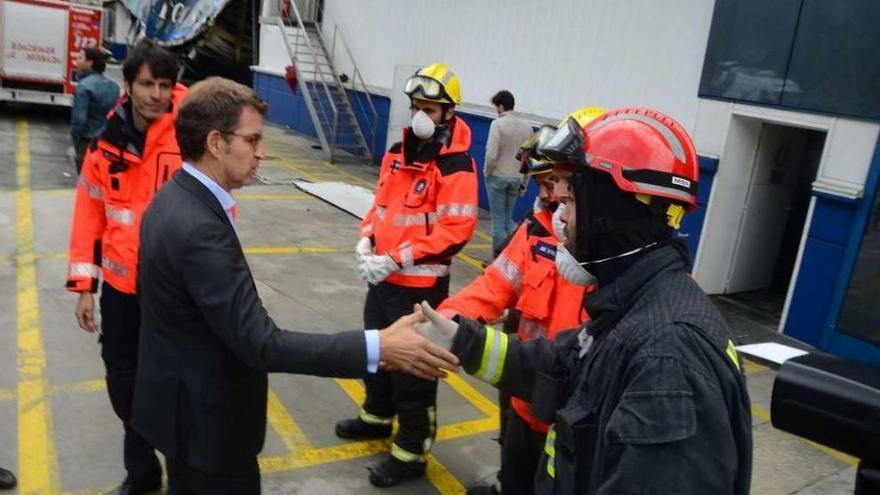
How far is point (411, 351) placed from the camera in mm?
2307

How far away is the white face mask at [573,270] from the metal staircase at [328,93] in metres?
13.5

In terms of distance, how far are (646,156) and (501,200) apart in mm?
7093

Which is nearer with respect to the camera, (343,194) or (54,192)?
(54,192)

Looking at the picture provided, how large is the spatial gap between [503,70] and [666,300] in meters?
10.4

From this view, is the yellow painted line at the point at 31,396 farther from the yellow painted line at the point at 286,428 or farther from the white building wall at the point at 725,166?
the white building wall at the point at 725,166

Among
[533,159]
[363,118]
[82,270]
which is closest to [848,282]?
[533,159]

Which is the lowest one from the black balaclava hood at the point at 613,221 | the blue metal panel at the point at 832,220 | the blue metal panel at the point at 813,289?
the blue metal panel at the point at 813,289

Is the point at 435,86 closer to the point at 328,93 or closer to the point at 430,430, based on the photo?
the point at 430,430

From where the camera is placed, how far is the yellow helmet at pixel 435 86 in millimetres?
3828

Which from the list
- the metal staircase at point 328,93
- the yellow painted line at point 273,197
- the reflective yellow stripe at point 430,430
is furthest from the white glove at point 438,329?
the metal staircase at point 328,93

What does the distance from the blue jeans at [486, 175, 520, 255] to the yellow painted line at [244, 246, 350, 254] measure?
1.98 meters

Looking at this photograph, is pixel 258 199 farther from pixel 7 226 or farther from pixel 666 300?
pixel 666 300

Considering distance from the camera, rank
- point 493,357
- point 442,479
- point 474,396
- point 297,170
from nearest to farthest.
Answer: point 493,357 < point 442,479 < point 474,396 < point 297,170

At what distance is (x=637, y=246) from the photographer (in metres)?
1.63
